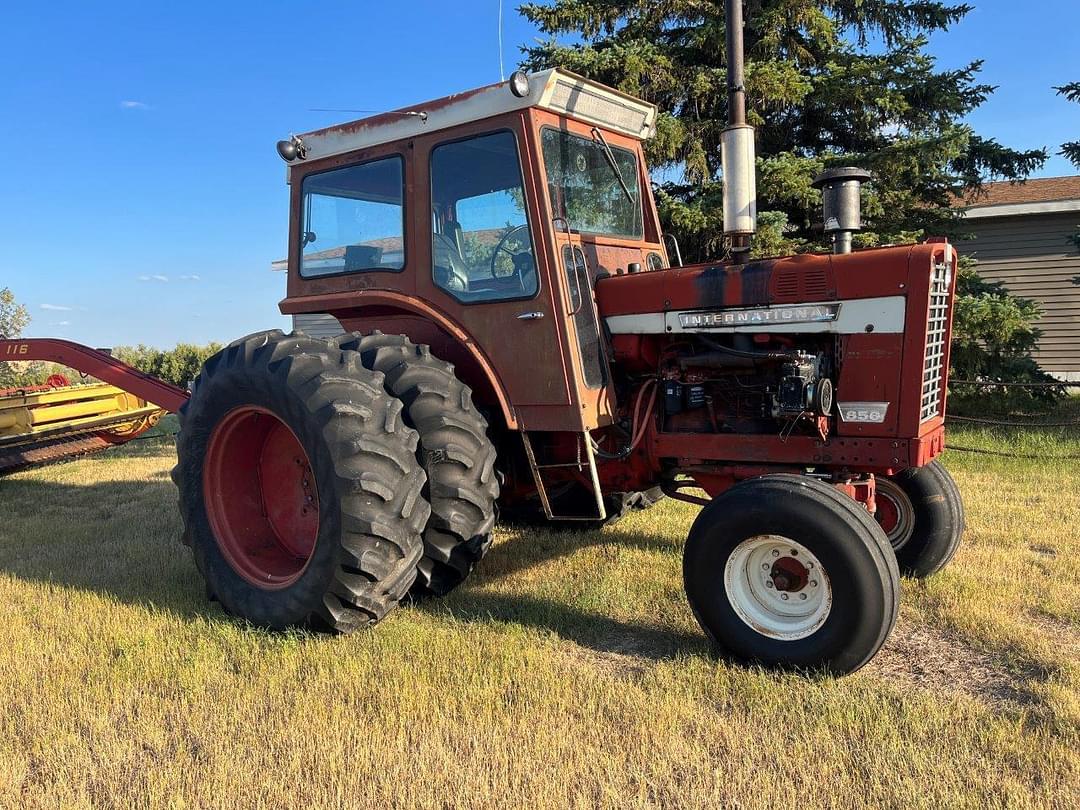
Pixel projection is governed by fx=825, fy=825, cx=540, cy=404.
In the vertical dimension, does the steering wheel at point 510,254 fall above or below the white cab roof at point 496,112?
below

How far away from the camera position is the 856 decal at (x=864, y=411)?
374 centimetres

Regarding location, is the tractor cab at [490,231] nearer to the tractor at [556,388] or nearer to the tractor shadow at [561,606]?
the tractor at [556,388]

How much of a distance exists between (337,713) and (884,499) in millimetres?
3148

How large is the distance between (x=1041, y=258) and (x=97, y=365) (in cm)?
1394

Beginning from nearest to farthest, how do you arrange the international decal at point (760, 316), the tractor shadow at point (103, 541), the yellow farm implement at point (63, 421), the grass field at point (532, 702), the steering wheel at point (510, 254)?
the grass field at point (532, 702)
the international decal at point (760, 316)
the steering wheel at point (510, 254)
the tractor shadow at point (103, 541)
the yellow farm implement at point (63, 421)

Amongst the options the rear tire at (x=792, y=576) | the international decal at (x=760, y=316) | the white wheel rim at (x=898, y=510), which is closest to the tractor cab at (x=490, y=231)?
the international decal at (x=760, y=316)

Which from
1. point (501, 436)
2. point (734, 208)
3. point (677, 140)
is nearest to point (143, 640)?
point (501, 436)

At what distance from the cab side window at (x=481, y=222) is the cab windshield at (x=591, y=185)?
0.72 feet

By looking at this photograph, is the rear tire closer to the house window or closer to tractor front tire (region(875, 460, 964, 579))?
tractor front tire (region(875, 460, 964, 579))

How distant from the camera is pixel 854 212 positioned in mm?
3885

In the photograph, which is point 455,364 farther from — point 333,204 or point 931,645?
point 931,645

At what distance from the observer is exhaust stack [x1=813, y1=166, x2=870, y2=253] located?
3.86 m

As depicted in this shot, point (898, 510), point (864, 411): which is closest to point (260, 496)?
point (864, 411)

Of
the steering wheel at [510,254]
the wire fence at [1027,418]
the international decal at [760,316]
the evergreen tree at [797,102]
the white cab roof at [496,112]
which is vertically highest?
the evergreen tree at [797,102]
